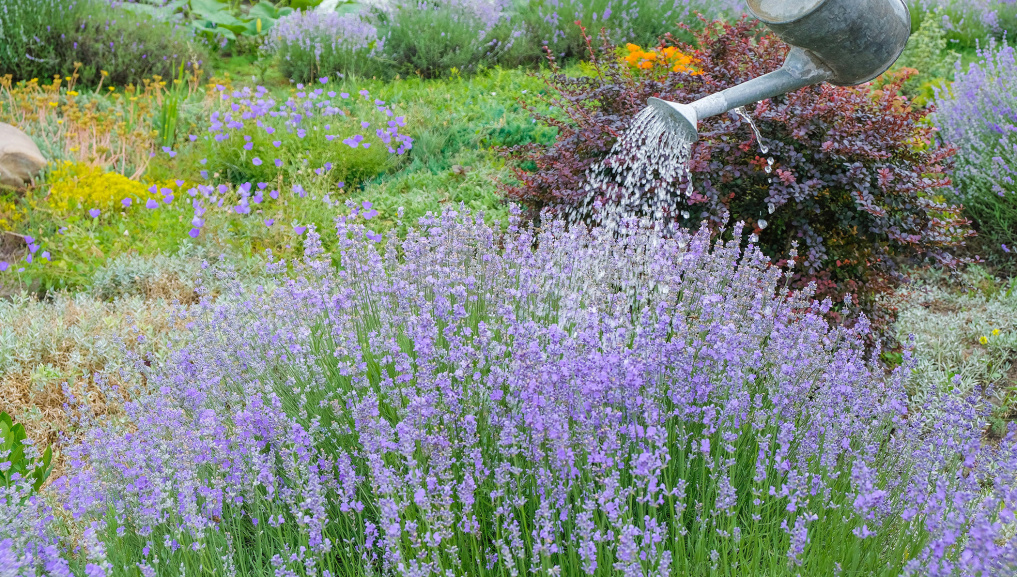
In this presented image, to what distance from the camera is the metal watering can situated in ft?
7.63

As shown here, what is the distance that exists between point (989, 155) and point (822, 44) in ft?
12.0

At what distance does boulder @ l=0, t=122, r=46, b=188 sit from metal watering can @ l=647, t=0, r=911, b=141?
16.1ft

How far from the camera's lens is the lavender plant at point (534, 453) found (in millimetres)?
1725

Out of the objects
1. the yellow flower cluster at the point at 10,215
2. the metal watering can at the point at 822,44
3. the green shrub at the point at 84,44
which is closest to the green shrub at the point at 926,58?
the metal watering can at the point at 822,44

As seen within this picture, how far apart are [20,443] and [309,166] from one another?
355cm

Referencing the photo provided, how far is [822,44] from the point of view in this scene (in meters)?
2.38

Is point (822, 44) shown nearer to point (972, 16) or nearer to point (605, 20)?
point (605, 20)

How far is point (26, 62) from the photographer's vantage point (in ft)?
25.0

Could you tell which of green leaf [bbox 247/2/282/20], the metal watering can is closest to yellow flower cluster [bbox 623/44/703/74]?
the metal watering can

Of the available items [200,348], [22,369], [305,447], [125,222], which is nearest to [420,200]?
[125,222]

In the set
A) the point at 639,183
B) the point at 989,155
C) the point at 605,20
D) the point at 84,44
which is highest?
the point at 605,20

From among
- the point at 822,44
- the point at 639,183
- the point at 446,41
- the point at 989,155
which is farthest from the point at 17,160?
the point at 989,155

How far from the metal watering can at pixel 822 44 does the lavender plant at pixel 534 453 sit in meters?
0.51

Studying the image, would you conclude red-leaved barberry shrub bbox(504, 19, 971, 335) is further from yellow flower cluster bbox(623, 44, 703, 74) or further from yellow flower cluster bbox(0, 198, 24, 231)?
yellow flower cluster bbox(0, 198, 24, 231)
